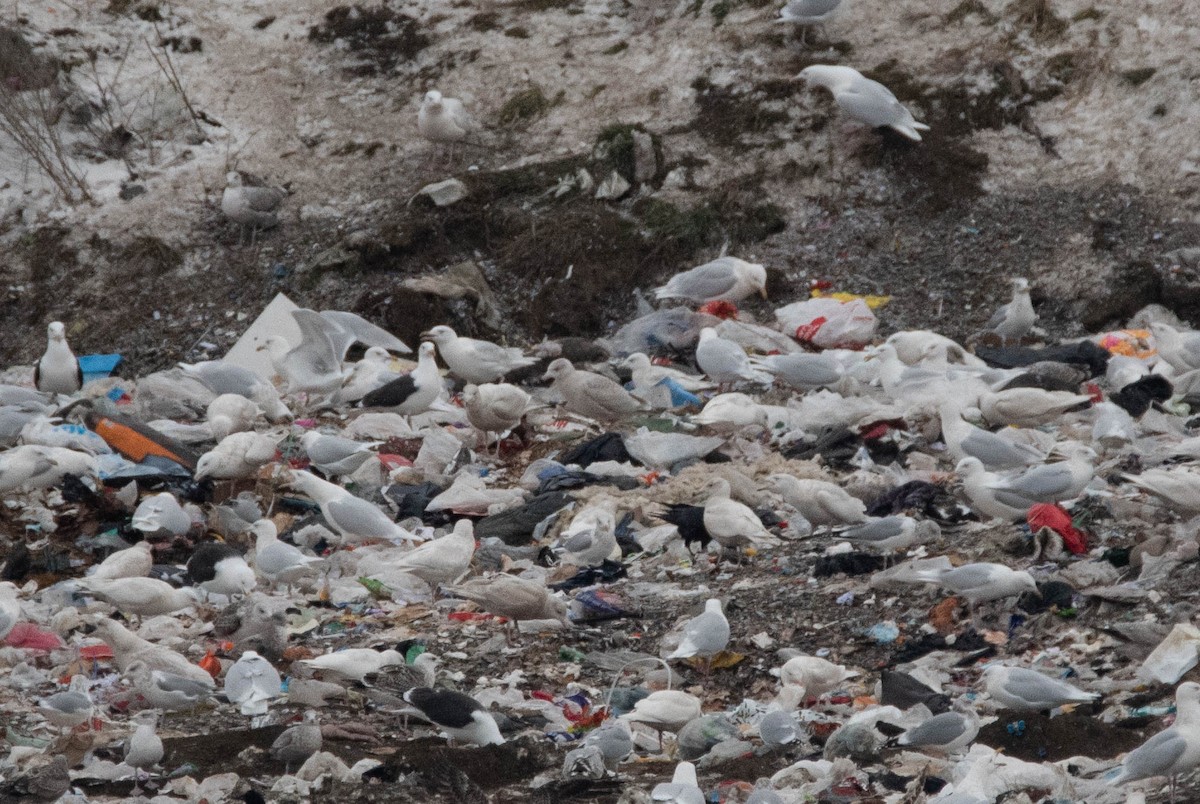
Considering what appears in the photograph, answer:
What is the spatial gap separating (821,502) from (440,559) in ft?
5.67

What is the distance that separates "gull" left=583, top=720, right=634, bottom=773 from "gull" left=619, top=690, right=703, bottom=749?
0.17 metres

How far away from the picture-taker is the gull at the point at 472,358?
33.1ft

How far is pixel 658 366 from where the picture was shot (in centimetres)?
1029

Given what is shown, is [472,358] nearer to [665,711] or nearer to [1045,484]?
[1045,484]

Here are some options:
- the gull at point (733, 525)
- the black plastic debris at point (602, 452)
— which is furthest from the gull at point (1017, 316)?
the gull at point (733, 525)

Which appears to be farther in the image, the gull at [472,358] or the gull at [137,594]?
the gull at [472,358]

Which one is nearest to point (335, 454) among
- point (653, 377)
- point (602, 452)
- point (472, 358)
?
point (602, 452)

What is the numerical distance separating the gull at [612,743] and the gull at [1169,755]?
56.5 inches

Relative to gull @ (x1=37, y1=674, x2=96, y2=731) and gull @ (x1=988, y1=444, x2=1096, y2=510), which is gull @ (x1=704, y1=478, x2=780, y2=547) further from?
gull @ (x1=37, y1=674, x2=96, y2=731)

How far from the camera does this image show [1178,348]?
899 centimetres

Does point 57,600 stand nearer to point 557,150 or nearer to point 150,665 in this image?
point 150,665

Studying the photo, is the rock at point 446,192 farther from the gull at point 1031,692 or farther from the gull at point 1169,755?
the gull at point 1169,755

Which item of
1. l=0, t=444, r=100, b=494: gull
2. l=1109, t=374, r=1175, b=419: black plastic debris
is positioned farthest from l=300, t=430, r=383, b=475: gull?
l=1109, t=374, r=1175, b=419: black plastic debris

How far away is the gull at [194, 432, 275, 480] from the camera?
8.00m
